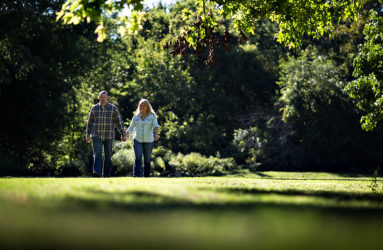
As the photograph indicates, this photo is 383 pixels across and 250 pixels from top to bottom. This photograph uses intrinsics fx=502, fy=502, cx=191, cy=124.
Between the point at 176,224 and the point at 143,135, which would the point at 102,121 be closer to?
the point at 143,135

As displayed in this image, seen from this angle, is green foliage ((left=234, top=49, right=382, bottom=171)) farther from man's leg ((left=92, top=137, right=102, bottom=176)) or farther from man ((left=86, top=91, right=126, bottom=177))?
man's leg ((left=92, top=137, right=102, bottom=176))

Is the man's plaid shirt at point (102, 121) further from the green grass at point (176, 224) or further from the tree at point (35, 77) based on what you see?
the green grass at point (176, 224)

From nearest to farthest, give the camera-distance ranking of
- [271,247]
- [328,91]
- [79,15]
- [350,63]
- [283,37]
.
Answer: [271,247] → [79,15] → [283,37] → [328,91] → [350,63]

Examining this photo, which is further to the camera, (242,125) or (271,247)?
(242,125)

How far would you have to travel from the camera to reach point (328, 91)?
25.2 metres

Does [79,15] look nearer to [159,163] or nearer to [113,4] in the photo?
[113,4]

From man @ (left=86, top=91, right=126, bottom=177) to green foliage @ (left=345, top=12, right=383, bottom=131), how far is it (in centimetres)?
826

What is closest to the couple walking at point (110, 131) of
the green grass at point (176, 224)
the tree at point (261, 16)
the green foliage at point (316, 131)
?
the tree at point (261, 16)

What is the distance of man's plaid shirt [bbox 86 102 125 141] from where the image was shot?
13.7 metres

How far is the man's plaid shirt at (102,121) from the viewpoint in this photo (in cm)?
1371

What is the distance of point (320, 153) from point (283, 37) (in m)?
13.4

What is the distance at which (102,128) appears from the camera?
13.7m

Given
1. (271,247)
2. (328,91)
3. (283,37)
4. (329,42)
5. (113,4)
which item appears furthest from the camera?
(329,42)

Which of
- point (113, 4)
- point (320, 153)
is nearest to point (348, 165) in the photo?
point (320, 153)
